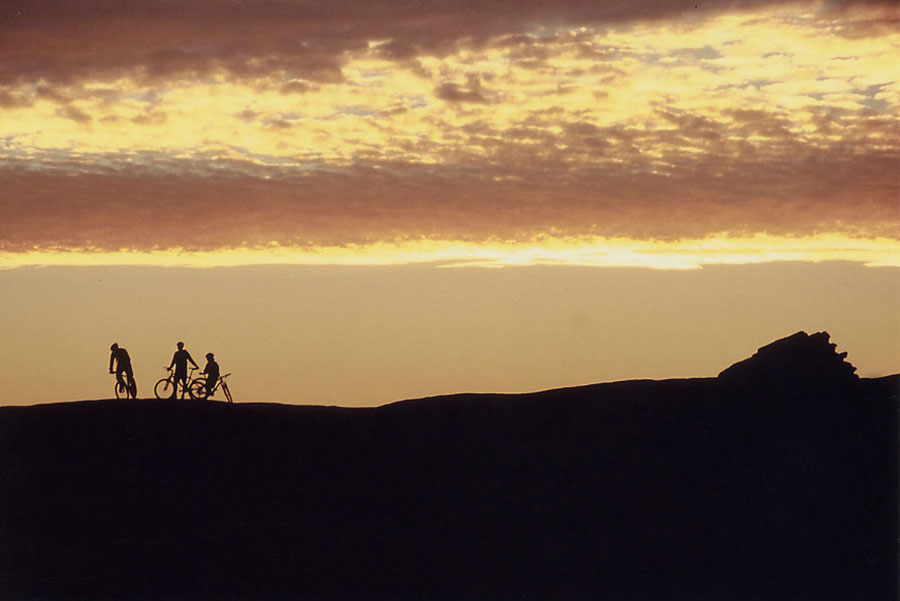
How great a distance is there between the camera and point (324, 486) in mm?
46344

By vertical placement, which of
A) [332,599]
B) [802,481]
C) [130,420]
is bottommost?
[332,599]

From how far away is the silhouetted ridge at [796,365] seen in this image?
1815 inches

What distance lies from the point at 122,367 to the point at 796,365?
76.4ft

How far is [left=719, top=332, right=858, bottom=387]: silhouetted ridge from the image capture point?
46.1 m

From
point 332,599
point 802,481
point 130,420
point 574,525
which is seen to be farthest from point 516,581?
point 130,420

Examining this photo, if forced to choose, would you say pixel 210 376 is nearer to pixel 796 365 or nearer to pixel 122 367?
pixel 122 367

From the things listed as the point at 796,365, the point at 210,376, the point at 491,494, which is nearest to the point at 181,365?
the point at 210,376

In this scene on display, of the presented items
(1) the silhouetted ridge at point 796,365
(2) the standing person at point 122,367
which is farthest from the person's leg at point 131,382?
(1) the silhouetted ridge at point 796,365

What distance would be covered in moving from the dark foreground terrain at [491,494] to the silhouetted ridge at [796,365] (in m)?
0.08

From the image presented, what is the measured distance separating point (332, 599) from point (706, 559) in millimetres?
12675

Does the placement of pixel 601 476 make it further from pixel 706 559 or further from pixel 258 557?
pixel 258 557

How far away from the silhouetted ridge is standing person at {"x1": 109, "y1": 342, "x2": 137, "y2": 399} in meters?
20.5

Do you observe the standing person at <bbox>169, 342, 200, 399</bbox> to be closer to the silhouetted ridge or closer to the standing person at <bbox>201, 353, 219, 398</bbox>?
the standing person at <bbox>201, 353, 219, 398</bbox>

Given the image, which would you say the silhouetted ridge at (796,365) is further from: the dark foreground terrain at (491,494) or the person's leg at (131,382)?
the person's leg at (131,382)
